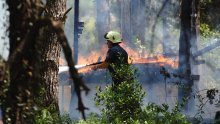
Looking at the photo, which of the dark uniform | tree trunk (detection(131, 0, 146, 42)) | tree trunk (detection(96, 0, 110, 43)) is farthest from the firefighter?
tree trunk (detection(96, 0, 110, 43))

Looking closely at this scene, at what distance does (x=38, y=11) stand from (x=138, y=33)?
1541 cm

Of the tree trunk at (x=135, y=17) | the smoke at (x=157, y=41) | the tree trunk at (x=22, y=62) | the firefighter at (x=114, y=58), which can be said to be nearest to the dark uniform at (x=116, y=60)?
the firefighter at (x=114, y=58)

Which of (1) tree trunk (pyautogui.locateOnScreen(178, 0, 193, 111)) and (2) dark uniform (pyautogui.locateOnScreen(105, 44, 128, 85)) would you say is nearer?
(2) dark uniform (pyautogui.locateOnScreen(105, 44, 128, 85))

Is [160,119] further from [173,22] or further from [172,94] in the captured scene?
[173,22]

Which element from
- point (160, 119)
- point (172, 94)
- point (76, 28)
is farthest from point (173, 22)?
point (160, 119)

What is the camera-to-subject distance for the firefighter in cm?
623

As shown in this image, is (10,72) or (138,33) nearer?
(10,72)

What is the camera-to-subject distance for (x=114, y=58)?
741cm

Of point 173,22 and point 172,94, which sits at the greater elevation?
point 173,22

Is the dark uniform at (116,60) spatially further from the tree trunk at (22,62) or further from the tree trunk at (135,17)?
the tree trunk at (135,17)

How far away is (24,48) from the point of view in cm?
295

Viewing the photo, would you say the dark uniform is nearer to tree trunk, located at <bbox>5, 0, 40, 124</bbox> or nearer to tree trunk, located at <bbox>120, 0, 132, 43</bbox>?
tree trunk, located at <bbox>5, 0, 40, 124</bbox>

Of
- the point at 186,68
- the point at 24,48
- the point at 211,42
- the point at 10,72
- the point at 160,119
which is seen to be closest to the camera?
the point at 24,48

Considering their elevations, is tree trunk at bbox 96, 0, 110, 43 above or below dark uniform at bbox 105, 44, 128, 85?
above
